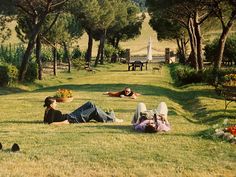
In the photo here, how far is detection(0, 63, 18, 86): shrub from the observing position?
1191 inches

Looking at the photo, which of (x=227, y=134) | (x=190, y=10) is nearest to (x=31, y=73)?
(x=190, y=10)

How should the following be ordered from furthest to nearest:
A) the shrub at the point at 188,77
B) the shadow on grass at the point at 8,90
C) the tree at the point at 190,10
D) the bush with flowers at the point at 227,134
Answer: the tree at the point at 190,10, the shrub at the point at 188,77, the shadow on grass at the point at 8,90, the bush with flowers at the point at 227,134

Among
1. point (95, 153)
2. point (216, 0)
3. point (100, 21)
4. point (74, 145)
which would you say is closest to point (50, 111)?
point (74, 145)

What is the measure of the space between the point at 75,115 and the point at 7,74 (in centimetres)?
1675

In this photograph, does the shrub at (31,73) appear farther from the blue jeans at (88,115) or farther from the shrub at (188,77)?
the blue jeans at (88,115)

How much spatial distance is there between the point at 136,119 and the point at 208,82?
698 inches

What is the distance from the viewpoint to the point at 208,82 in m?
30.6

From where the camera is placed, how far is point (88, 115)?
14.8 metres

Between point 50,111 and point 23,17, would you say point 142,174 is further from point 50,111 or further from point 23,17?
point 23,17

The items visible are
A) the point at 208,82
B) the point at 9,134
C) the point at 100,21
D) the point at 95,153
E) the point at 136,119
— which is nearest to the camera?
the point at 95,153

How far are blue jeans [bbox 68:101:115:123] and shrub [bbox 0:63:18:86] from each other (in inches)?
643

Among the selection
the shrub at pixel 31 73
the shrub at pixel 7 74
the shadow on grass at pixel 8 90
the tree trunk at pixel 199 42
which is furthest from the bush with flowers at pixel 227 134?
the shrub at pixel 31 73

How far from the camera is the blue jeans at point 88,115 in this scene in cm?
1462

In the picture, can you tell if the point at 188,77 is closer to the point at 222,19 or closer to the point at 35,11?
the point at 222,19
